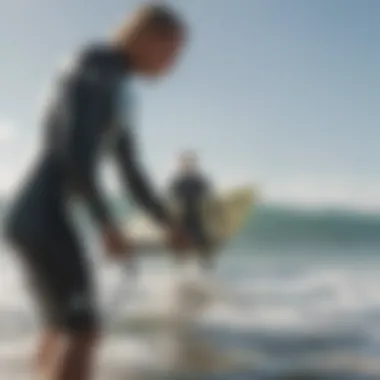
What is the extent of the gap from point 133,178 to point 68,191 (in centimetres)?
13

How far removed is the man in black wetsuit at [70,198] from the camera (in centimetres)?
152

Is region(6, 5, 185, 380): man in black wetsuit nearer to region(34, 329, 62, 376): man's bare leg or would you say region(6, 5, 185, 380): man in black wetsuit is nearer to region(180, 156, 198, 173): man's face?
region(34, 329, 62, 376): man's bare leg

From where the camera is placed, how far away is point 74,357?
155cm

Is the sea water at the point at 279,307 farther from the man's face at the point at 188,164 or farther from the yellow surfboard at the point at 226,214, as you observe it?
the man's face at the point at 188,164

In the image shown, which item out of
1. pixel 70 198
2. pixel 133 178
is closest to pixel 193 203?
pixel 133 178

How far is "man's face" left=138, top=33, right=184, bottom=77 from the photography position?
5.32 feet

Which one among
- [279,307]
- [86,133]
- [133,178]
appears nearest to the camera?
[86,133]

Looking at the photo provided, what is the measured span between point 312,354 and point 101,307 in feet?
1.43

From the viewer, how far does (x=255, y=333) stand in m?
1.74

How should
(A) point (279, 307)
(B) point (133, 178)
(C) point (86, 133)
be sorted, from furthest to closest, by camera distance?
1. (A) point (279, 307)
2. (B) point (133, 178)
3. (C) point (86, 133)

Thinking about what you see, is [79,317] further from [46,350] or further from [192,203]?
[192,203]

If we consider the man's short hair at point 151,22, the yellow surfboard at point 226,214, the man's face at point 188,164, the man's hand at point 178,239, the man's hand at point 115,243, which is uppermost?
the man's short hair at point 151,22

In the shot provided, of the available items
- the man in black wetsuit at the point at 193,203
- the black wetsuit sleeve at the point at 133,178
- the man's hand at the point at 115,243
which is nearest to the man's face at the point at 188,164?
the man in black wetsuit at the point at 193,203

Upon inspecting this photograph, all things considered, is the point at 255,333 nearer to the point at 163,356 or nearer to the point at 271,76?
the point at 163,356
